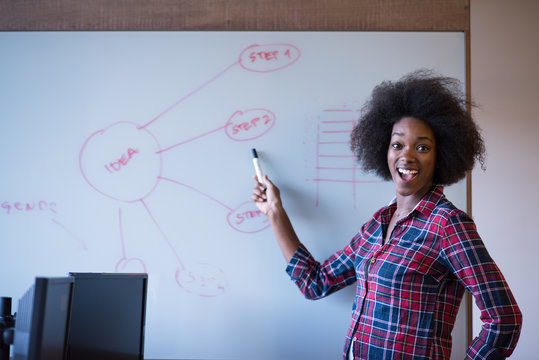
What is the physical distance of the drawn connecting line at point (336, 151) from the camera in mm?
1615

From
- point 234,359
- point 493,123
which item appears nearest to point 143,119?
point 234,359

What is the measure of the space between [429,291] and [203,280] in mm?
742

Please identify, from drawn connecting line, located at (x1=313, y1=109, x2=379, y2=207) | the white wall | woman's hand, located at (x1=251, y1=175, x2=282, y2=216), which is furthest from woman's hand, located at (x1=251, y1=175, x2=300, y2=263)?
the white wall

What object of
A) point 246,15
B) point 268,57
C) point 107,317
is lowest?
point 107,317

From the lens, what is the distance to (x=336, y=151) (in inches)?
63.9

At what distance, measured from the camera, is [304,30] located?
1.65 m

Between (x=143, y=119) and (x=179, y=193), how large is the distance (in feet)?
0.96

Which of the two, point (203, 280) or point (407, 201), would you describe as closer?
point (407, 201)

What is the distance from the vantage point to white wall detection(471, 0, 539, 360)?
5.29ft

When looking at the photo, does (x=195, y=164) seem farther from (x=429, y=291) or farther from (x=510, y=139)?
(x=510, y=139)

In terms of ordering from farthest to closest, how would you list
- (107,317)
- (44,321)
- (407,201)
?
(407,201) → (107,317) → (44,321)

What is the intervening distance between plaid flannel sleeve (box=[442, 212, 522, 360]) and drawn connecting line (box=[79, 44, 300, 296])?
0.65 meters

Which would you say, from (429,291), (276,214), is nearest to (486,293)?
(429,291)

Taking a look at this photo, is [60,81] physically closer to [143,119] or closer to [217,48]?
[143,119]
